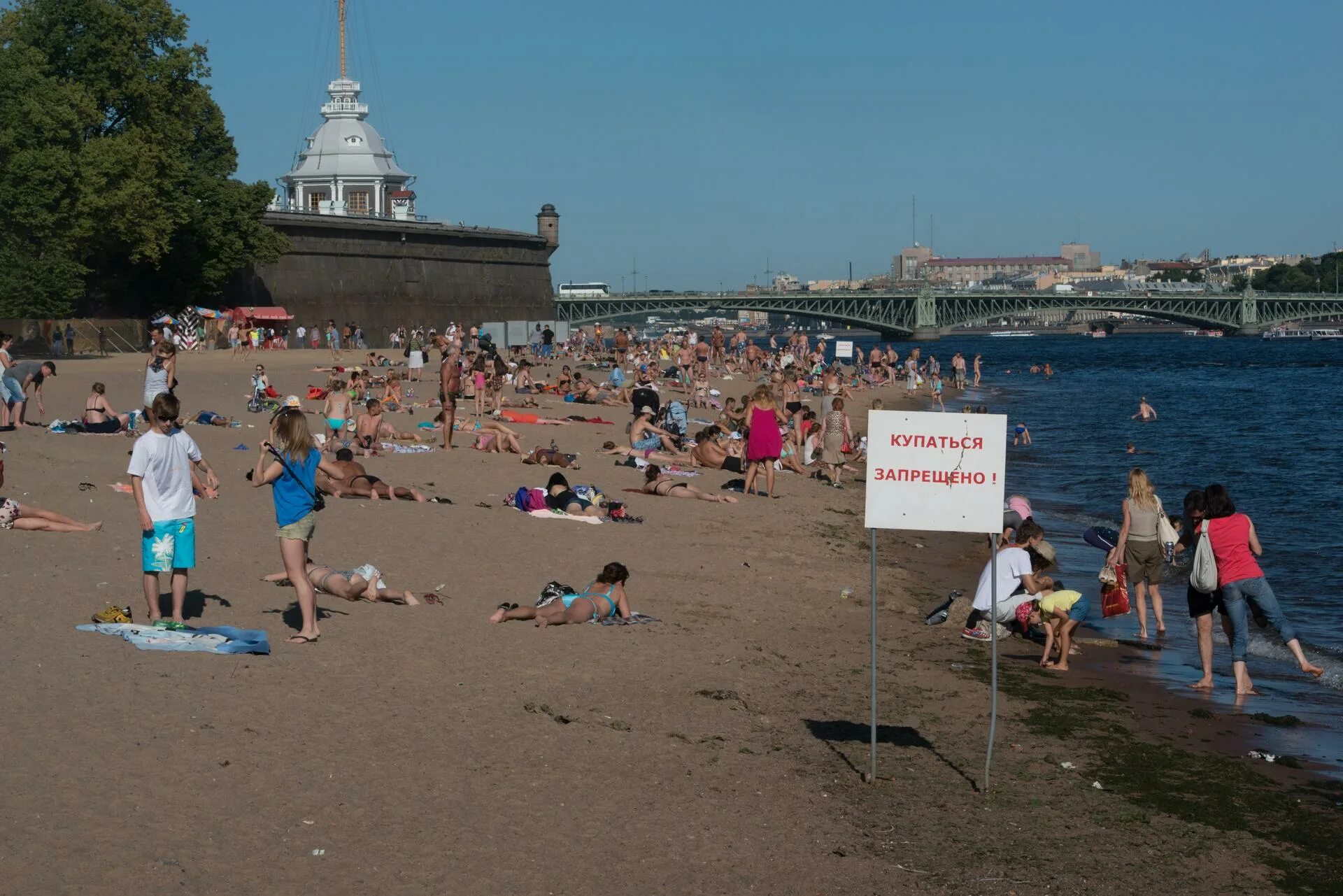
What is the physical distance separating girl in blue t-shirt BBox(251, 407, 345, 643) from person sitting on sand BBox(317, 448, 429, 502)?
661 centimetres

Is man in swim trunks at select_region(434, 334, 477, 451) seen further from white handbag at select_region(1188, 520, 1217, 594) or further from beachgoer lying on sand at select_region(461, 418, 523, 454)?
white handbag at select_region(1188, 520, 1217, 594)

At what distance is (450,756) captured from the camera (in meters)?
7.97

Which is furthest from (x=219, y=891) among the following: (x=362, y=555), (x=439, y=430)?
(x=439, y=430)

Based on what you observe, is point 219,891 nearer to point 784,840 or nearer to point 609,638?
point 784,840

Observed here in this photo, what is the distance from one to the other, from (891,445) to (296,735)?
11.3 feet

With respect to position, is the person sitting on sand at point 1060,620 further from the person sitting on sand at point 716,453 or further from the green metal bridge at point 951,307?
the green metal bridge at point 951,307

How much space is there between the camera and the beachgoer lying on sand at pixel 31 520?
42.1 feet

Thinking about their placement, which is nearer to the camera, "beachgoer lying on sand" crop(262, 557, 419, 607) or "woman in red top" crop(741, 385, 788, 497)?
"beachgoer lying on sand" crop(262, 557, 419, 607)

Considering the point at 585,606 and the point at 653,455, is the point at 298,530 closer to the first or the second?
the point at 585,606

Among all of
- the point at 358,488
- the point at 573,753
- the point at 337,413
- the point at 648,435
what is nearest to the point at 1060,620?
the point at 573,753

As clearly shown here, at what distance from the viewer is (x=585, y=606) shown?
38.1 feet

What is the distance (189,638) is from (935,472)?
470 centimetres

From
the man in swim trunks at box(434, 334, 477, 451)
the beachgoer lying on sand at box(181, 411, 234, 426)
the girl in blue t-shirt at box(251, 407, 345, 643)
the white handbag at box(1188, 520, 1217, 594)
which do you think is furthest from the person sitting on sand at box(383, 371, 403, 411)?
the white handbag at box(1188, 520, 1217, 594)

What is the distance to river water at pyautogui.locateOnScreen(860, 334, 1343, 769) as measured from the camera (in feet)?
40.1
